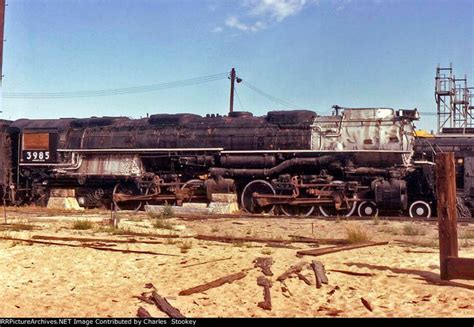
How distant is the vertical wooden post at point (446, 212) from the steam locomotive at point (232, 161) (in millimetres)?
10071

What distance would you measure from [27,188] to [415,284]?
18960 mm

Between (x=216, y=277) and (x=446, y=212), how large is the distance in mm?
3428

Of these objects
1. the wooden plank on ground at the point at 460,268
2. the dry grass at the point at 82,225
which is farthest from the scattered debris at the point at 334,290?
the dry grass at the point at 82,225

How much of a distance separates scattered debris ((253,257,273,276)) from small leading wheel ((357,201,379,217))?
10.2 metres

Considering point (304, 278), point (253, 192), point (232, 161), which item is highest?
point (232, 161)

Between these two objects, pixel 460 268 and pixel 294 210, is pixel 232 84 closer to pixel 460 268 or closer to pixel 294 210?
pixel 294 210

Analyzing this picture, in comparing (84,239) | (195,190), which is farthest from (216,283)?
(195,190)

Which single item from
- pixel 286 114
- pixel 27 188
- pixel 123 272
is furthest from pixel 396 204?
pixel 27 188

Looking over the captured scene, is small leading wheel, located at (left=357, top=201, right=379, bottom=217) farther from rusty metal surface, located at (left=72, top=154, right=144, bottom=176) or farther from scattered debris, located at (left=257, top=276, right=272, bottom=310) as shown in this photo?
scattered debris, located at (left=257, top=276, right=272, bottom=310)

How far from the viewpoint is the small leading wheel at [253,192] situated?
63.6ft

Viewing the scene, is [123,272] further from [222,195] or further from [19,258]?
[222,195]

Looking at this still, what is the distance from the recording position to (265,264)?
8484mm

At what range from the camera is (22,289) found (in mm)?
7930

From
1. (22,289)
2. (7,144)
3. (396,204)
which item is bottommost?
(22,289)
